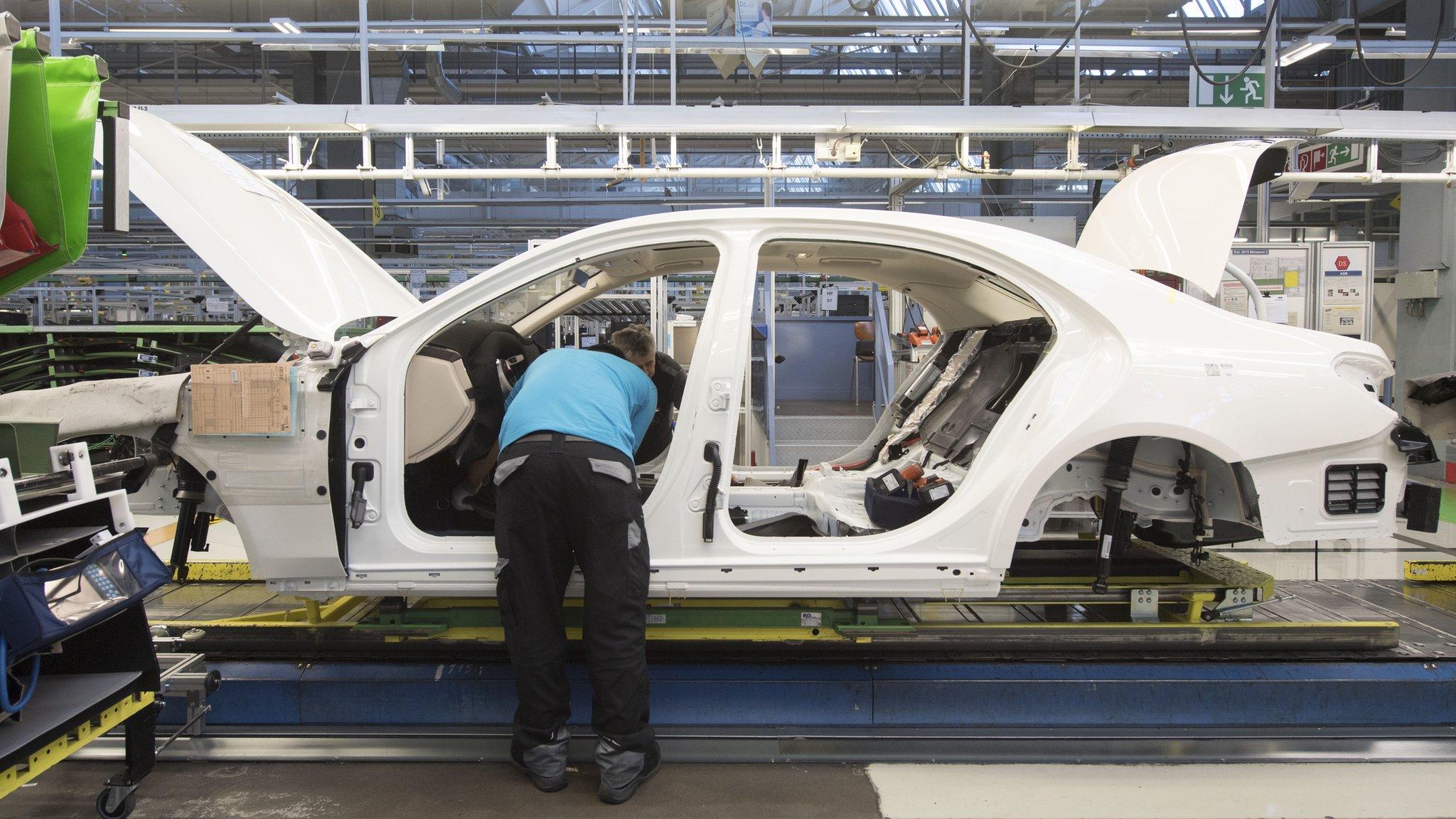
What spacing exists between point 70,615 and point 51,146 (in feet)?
3.69

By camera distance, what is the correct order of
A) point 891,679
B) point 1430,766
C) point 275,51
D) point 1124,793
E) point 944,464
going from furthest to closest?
point 275,51, point 944,464, point 891,679, point 1430,766, point 1124,793

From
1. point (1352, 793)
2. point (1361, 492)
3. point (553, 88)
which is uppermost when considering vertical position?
point (553, 88)

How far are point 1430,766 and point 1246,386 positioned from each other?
58.1 inches

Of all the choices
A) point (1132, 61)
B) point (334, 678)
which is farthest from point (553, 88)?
point (334, 678)

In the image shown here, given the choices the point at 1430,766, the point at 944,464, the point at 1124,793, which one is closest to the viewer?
the point at 1124,793

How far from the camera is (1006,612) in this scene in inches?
132

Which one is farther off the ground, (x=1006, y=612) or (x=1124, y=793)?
(x=1006, y=612)

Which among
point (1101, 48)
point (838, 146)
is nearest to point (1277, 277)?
point (1101, 48)

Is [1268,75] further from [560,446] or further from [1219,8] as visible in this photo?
[560,446]

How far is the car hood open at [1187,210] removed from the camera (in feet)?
9.08

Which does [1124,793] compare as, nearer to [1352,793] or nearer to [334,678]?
[1352,793]

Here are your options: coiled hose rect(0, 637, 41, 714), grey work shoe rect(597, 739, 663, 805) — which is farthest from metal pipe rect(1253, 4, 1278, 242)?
coiled hose rect(0, 637, 41, 714)

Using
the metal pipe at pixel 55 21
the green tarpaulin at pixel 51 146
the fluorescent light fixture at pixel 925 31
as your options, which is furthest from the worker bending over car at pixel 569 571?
the fluorescent light fixture at pixel 925 31

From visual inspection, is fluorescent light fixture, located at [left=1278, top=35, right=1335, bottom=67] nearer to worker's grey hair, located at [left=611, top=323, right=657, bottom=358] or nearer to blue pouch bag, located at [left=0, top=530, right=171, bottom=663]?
worker's grey hair, located at [left=611, top=323, right=657, bottom=358]
